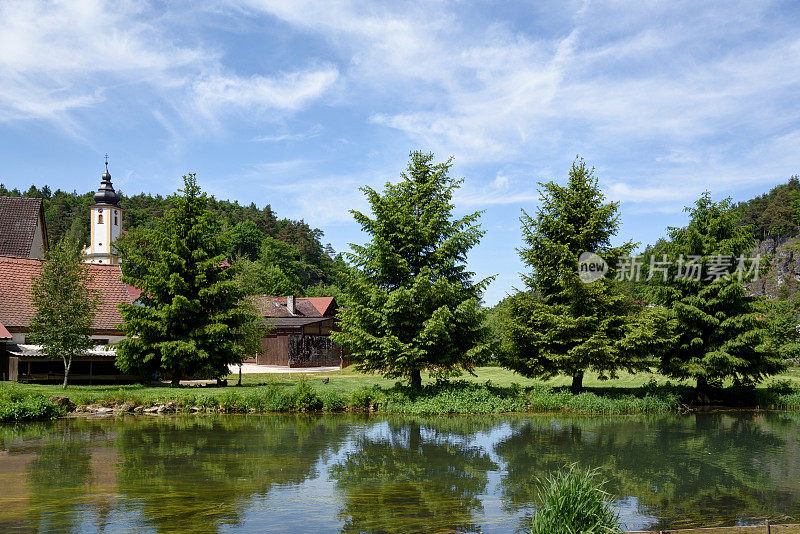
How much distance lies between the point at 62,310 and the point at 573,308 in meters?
21.8

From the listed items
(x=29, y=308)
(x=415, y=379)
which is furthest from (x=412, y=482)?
(x=29, y=308)

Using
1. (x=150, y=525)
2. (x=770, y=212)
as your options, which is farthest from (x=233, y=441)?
(x=770, y=212)

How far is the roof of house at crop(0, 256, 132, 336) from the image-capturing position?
94.6 ft

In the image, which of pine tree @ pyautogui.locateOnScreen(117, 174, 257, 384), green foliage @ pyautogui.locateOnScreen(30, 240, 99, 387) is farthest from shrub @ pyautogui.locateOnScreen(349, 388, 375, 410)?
green foliage @ pyautogui.locateOnScreen(30, 240, 99, 387)

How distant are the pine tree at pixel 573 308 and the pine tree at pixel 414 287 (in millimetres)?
2348

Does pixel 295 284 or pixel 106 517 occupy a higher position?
pixel 295 284

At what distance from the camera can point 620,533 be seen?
805cm

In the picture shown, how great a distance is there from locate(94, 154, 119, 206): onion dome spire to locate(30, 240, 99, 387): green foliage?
73.8 meters

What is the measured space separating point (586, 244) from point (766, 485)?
15003 mm

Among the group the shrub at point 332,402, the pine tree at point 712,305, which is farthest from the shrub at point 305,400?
the pine tree at point 712,305

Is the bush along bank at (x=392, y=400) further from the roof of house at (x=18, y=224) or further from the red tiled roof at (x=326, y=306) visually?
the red tiled roof at (x=326, y=306)

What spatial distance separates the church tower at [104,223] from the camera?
3627 inches

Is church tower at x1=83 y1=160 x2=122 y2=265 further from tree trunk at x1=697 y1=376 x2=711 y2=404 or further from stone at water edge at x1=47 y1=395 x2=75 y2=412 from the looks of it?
tree trunk at x1=697 y1=376 x2=711 y2=404

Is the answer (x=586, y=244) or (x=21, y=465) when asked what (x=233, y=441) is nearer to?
(x=21, y=465)
